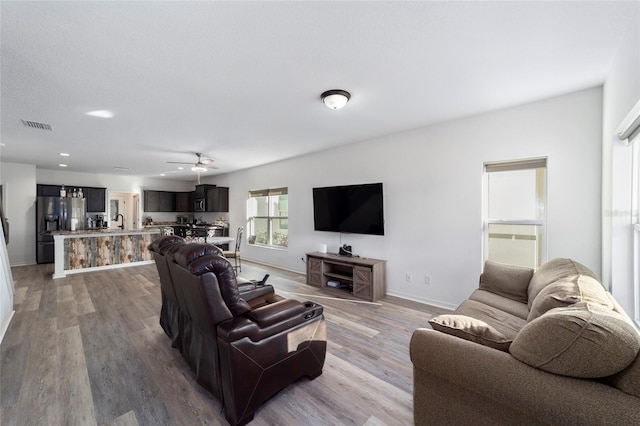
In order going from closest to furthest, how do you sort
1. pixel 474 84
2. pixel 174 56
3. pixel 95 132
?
pixel 174 56, pixel 474 84, pixel 95 132

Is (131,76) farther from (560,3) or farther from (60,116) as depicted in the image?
(560,3)

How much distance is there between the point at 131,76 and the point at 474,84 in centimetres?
318

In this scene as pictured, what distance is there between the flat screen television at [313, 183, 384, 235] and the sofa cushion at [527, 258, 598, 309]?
2.02 m

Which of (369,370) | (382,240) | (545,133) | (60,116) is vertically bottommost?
(369,370)

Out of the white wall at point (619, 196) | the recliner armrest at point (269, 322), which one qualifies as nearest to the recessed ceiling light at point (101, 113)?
the recliner armrest at point (269, 322)

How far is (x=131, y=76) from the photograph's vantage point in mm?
2314

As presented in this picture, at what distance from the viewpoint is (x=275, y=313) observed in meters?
1.89

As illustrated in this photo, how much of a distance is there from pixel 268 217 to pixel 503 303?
5323 mm

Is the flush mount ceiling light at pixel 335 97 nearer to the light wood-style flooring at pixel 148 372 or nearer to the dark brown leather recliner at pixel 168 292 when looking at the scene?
the dark brown leather recliner at pixel 168 292

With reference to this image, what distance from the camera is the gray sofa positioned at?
3.28 feet

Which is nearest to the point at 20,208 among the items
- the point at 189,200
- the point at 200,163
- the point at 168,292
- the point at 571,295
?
the point at 189,200

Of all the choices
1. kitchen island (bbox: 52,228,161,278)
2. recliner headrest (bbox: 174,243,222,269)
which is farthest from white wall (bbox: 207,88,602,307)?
kitchen island (bbox: 52,228,161,278)

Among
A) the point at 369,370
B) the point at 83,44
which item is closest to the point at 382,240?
the point at 369,370

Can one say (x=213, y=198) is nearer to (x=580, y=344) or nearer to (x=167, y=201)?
(x=167, y=201)
